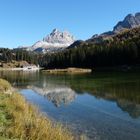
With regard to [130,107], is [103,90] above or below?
above

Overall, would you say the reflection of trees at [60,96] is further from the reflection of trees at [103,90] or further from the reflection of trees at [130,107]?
the reflection of trees at [130,107]

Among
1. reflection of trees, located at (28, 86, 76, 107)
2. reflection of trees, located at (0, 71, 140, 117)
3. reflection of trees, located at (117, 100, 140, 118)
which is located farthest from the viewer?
reflection of trees, located at (28, 86, 76, 107)

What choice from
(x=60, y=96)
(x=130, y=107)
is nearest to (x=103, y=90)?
(x=60, y=96)

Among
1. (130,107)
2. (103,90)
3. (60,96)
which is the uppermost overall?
(103,90)

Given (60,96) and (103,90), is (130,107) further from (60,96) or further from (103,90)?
(103,90)

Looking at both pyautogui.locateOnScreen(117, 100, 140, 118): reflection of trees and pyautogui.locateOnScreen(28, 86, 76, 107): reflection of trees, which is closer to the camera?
pyautogui.locateOnScreen(117, 100, 140, 118): reflection of trees

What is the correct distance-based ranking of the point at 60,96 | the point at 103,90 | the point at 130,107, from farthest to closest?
the point at 103,90 → the point at 60,96 → the point at 130,107

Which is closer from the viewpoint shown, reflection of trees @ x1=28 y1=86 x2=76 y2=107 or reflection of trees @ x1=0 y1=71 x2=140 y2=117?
reflection of trees @ x1=0 y1=71 x2=140 y2=117

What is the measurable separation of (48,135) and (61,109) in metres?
23.0

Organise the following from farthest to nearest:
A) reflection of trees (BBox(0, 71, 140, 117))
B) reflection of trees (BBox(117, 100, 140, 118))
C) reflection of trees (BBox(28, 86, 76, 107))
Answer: reflection of trees (BBox(28, 86, 76, 107)), reflection of trees (BBox(0, 71, 140, 117)), reflection of trees (BBox(117, 100, 140, 118))

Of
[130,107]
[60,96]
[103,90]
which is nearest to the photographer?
[130,107]

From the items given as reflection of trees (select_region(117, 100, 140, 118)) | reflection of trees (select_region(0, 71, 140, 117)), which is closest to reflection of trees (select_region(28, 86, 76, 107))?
reflection of trees (select_region(0, 71, 140, 117))

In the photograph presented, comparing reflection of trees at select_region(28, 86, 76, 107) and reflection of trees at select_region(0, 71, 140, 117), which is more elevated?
reflection of trees at select_region(0, 71, 140, 117)

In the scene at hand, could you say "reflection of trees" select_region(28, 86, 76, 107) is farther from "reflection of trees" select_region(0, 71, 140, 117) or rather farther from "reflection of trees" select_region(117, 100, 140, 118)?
"reflection of trees" select_region(117, 100, 140, 118)
